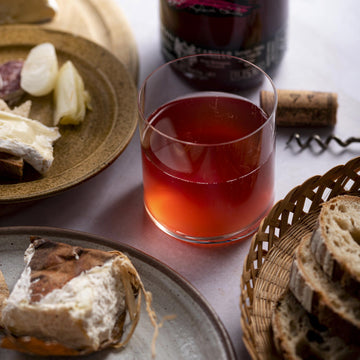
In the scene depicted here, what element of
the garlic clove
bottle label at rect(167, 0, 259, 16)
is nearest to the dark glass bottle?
bottle label at rect(167, 0, 259, 16)

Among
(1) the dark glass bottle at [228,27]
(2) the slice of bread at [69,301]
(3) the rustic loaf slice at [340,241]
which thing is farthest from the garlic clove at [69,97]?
(3) the rustic loaf slice at [340,241]

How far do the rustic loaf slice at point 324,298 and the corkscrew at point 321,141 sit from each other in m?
0.44

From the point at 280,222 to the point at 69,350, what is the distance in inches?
15.5

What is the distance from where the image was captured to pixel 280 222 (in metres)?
1.00

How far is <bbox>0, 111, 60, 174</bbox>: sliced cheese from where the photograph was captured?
1107mm

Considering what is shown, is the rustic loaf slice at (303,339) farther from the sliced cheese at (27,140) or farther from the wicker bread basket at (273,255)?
the sliced cheese at (27,140)

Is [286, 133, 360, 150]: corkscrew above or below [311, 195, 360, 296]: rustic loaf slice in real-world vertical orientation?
below

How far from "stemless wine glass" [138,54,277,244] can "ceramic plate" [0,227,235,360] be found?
131mm

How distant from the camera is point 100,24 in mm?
1544

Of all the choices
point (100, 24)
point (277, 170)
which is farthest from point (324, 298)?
point (100, 24)

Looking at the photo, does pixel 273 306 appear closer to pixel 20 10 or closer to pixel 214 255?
pixel 214 255

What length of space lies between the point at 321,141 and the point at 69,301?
68cm

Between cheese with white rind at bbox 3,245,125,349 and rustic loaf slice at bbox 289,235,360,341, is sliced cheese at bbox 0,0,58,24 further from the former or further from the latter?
rustic loaf slice at bbox 289,235,360,341

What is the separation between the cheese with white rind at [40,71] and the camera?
4.24ft
